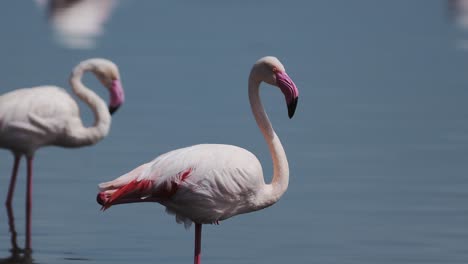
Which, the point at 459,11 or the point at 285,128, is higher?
the point at 459,11

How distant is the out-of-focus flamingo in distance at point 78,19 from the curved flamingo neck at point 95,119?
7118mm

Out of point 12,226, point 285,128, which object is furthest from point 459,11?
point 12,226

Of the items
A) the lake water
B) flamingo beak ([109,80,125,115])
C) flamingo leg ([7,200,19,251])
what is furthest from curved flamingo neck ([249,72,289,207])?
flamingo beak ([109,80,125,115])

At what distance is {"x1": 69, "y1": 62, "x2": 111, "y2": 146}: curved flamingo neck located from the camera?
8.07m

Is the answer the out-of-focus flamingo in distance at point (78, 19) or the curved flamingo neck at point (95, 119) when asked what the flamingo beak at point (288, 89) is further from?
the out-of-focus flamingo in distance at point (78, 19)

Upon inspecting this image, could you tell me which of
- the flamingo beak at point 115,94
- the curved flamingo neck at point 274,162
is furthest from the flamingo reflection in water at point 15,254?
the curved flamingo neck at point 274,162

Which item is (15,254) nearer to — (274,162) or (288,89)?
(274,162)

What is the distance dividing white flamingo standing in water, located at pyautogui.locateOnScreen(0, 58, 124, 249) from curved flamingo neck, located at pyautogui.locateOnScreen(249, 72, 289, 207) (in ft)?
5.39

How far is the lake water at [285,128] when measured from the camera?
23.9ft

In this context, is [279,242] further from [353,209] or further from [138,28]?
[138,28]

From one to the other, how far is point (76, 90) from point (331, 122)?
334 cm

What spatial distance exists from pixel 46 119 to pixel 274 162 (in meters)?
1.84

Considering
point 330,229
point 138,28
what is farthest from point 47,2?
point 330,229

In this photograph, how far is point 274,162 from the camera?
21.8 ft
